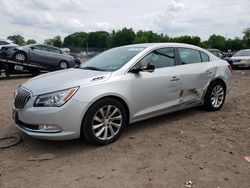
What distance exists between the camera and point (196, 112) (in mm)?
6348

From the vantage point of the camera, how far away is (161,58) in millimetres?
5387


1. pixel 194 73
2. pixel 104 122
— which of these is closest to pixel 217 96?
pixel 194 73

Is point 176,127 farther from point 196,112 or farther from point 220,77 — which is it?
point 220,77

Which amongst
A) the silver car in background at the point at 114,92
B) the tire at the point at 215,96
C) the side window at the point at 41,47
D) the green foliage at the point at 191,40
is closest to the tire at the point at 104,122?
the silver car in background at the point at 114,92

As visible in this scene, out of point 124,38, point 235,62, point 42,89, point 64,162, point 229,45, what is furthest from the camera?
point 124,38

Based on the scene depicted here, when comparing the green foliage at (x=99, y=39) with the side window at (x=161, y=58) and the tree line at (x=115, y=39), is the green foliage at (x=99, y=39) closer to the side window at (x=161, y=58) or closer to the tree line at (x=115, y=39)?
the tree line at (x=115, y=39)

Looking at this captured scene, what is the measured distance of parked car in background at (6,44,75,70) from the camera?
1409cm

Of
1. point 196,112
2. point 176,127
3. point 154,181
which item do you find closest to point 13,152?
point 154,181

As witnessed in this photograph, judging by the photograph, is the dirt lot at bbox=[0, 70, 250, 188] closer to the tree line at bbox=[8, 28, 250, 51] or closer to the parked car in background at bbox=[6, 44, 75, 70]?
the parked car in background at bbox=[6, 44, 75, 70]

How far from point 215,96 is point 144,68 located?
7.37ft

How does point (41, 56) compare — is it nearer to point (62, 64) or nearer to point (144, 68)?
point (62, 64)

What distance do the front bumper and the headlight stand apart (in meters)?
0.06

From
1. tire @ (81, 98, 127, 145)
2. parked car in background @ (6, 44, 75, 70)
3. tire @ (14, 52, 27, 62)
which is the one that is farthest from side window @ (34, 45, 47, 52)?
tire @ (81, 98, 127, 145)

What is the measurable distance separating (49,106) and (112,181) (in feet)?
4.55
